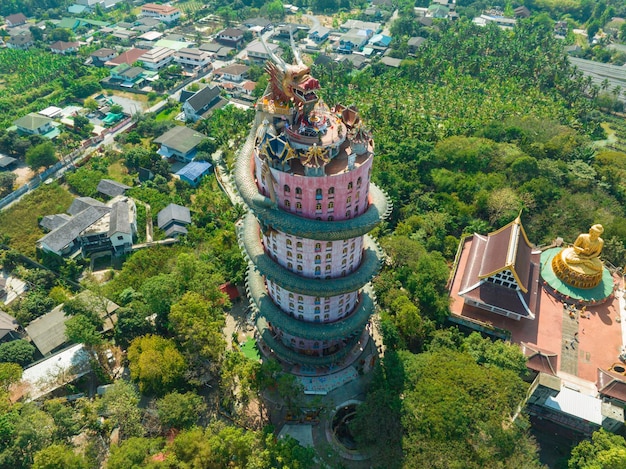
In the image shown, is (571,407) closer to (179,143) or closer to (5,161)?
(179,143)

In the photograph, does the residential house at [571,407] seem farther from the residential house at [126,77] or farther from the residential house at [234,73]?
the residential house at [126,77]

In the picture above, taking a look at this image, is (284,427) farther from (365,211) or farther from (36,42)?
(36,42)

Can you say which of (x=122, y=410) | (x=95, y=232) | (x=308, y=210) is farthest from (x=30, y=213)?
(x=308, y=210)

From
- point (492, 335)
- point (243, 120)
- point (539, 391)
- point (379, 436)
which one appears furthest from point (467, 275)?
point (243, 120)

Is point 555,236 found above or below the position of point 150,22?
below

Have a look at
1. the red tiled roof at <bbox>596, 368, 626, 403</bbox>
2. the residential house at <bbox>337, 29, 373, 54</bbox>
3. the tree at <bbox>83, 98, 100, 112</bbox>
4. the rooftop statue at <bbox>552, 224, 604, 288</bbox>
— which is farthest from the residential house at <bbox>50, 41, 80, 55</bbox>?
the red tiled roof at <bbox>596, 368, 626, 403</bbox>

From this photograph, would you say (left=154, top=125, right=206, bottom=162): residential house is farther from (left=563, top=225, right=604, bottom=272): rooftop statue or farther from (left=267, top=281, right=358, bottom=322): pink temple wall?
(left=563, top=225, right=604, bottom=272): rooftop statue
